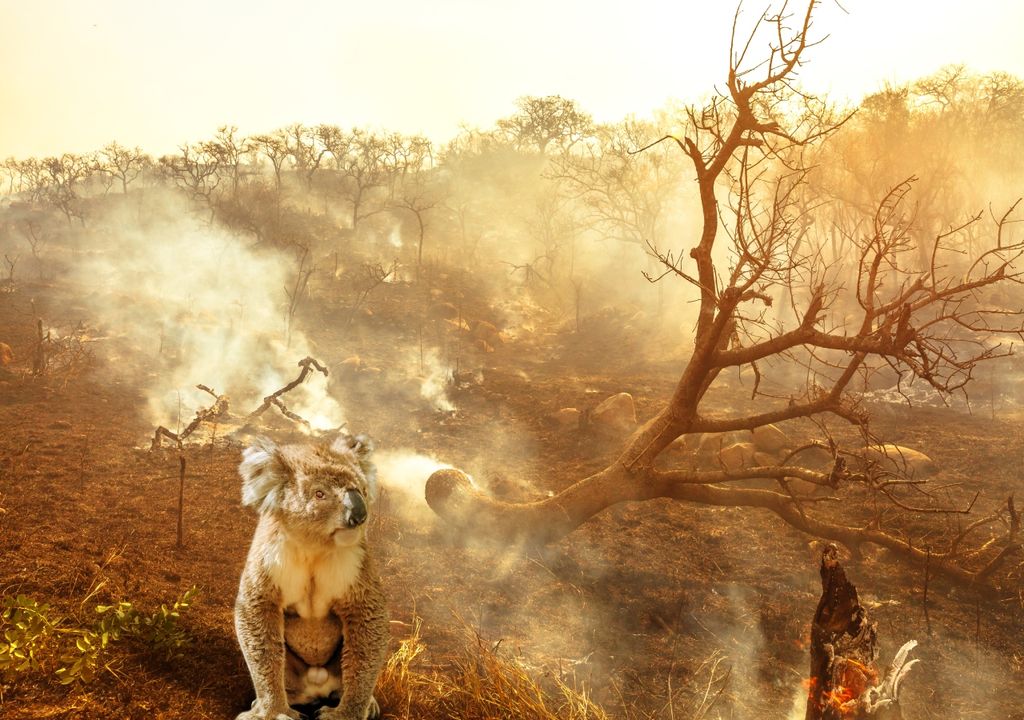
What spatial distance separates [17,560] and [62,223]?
1736 inches

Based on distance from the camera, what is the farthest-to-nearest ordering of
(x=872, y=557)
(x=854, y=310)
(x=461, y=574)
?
(x=854, y=310) → (x=872, y=557) → (x=461, y=574)

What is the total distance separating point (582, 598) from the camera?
7527mm

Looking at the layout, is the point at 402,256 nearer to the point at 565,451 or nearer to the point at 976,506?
the point at 565,451

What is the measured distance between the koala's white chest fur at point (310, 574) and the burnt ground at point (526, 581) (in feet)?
2.73

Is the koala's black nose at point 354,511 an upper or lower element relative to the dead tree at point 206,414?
upper

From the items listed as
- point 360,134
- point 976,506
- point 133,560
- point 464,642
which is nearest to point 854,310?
point 976,506

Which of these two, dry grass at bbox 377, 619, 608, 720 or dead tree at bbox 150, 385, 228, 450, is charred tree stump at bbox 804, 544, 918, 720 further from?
dead tree at bbox 150, 385, 228, 450

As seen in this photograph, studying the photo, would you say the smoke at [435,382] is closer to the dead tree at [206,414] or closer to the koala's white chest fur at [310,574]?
the dead tree at [206,414]

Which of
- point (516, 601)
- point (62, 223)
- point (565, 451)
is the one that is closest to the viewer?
point (516, 601)

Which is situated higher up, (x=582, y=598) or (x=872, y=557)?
(x=872, y=557)

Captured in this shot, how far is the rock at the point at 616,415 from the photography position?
13.6m

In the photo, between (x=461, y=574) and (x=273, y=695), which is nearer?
(x=273, y=695)

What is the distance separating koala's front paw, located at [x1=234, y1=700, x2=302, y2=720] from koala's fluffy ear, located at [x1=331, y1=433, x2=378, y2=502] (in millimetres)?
872

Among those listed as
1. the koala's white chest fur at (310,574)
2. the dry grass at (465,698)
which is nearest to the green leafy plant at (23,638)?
the koala's white chest fur at (310,574)
